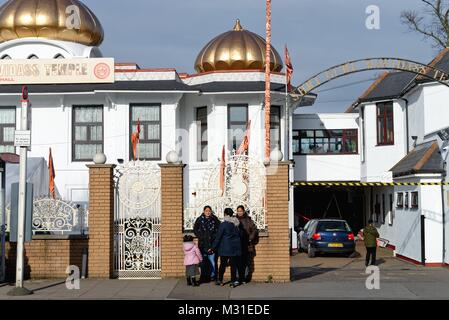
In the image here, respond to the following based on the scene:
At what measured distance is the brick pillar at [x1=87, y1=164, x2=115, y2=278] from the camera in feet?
52.2

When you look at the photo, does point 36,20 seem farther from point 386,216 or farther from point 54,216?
point 54,216

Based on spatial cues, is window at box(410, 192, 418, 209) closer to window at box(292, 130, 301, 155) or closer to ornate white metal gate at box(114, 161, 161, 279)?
ornate white metal gate at box(114, 161, 161, 279)

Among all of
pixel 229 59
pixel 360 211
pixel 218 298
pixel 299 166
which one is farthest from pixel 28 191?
pixel 360 211

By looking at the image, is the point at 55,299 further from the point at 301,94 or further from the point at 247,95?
the point at 247,95

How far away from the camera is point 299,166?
35562mm

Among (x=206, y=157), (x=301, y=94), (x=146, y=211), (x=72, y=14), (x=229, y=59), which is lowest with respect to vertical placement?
(x=146, y=211)

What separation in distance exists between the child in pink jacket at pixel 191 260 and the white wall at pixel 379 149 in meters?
17.2

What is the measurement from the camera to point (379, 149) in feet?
108

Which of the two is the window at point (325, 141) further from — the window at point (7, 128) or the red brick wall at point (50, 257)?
A: the red brick wall at point (50, 257)

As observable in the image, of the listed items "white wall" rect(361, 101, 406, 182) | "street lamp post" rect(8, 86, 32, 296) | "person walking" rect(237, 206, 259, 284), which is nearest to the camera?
"street lamp post" rect(8, 86, 32, 296)

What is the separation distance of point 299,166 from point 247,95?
5742mm

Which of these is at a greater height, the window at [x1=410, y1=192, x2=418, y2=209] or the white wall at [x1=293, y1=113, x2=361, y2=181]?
the white wall at [x1=293, y1=113, x2=361, y2=181]

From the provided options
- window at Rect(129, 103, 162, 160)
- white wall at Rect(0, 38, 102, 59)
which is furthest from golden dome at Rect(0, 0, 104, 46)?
window at Rect(129, 103, 162, 160)

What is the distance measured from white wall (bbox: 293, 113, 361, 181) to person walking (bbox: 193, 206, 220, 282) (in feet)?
66.6
